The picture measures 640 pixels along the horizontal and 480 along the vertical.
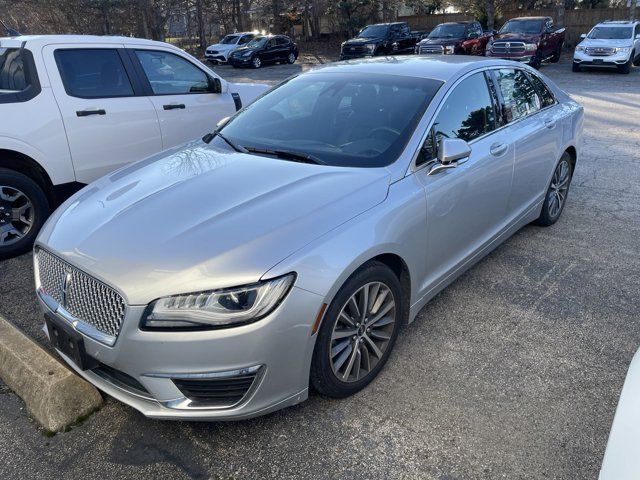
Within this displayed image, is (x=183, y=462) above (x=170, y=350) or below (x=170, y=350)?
below

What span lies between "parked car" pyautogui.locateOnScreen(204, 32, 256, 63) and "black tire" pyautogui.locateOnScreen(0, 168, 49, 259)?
23.5 meters

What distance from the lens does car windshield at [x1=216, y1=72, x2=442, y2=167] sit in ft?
10.6

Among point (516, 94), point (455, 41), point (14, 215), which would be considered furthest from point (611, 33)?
point (14, 215)

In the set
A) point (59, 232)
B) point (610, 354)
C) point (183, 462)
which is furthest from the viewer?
point (610, 354)

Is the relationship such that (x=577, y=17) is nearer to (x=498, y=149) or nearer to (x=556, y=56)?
(x=556, y=56)

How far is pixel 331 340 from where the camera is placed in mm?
2578

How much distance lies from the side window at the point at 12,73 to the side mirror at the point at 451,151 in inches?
143

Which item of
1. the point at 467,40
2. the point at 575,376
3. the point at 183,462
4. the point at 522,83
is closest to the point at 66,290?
the point at 183,462

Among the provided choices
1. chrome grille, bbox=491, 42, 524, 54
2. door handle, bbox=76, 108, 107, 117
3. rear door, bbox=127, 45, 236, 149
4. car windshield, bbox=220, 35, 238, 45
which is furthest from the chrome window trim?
car windshield, bbox=220, 35, 238, 45

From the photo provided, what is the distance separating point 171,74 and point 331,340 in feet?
13.4

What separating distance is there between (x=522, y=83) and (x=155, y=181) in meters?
3.20

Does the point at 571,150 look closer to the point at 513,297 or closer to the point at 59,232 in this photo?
the point at 513,297

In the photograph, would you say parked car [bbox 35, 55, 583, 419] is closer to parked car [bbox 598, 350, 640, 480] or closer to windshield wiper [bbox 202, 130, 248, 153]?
windshield wiper [bbox 202, 130, 248, 153]

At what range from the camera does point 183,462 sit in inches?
96.4
